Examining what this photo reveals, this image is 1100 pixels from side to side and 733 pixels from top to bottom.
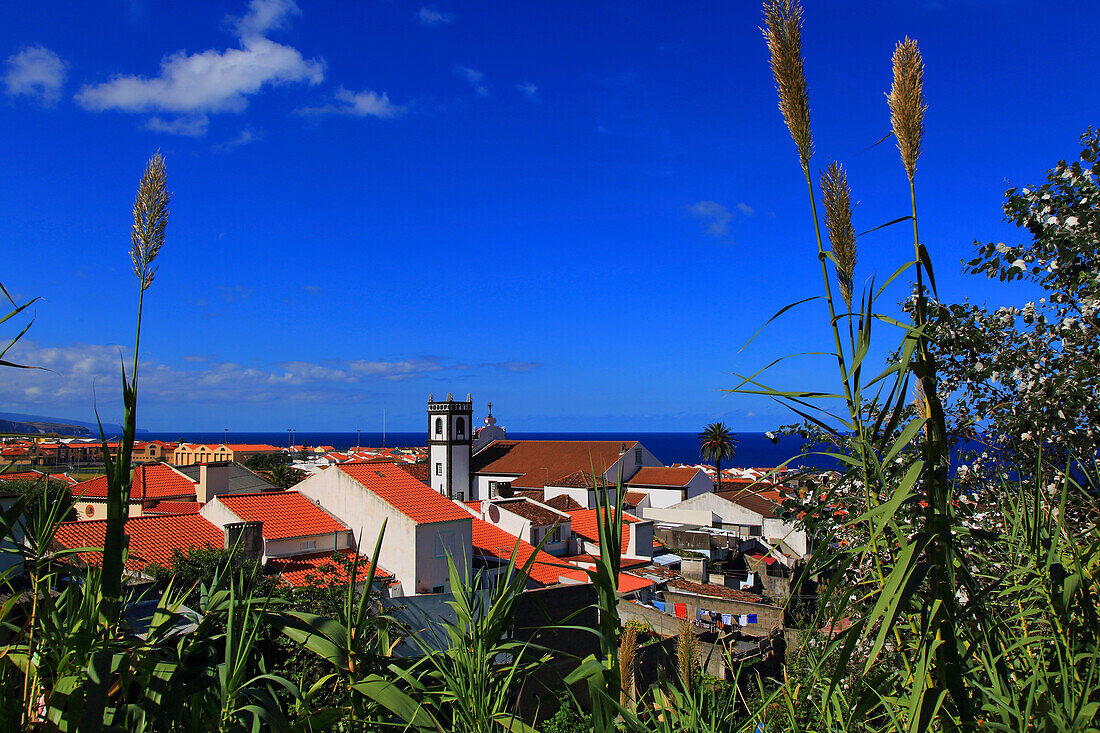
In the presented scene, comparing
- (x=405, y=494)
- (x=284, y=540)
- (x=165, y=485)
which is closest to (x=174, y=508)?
(x=165, y=485)

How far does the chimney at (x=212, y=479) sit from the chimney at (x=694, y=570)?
18784 millimetres

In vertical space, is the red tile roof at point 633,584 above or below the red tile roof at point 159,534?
below

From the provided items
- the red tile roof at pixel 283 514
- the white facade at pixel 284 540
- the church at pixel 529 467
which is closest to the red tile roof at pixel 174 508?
the red tile roof at pixel 283 514

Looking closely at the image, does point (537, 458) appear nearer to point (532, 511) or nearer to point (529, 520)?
point (532, 511)

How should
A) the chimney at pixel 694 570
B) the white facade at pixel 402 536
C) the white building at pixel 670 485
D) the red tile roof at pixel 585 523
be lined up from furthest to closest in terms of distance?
the white building at pixel 670 485 → the red tile roof at pixel 585 523 → the chimney at pixel 694 570 → the white facade at pixel 402 536

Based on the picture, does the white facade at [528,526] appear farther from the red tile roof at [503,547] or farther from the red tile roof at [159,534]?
the red tile roof at [159,534]

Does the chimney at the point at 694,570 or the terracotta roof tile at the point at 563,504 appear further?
the terracotta roof tile at the point at 563,504

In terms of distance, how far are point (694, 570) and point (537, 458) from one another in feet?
103

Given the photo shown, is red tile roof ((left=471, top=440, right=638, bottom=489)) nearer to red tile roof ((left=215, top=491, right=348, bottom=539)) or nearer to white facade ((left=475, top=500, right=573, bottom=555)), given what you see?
white facade ((left=475, top=500, right=573, bottom=555))

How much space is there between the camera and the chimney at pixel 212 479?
87.8ft

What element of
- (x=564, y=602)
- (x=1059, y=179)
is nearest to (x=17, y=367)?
(x=1059, y=179)

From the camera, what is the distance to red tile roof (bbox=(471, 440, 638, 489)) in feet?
177

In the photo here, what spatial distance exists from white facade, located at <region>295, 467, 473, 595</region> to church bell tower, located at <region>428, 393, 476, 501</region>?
3186 centimetres

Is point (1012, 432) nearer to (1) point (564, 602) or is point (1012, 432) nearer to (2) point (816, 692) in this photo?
(2) point (816, 692)
